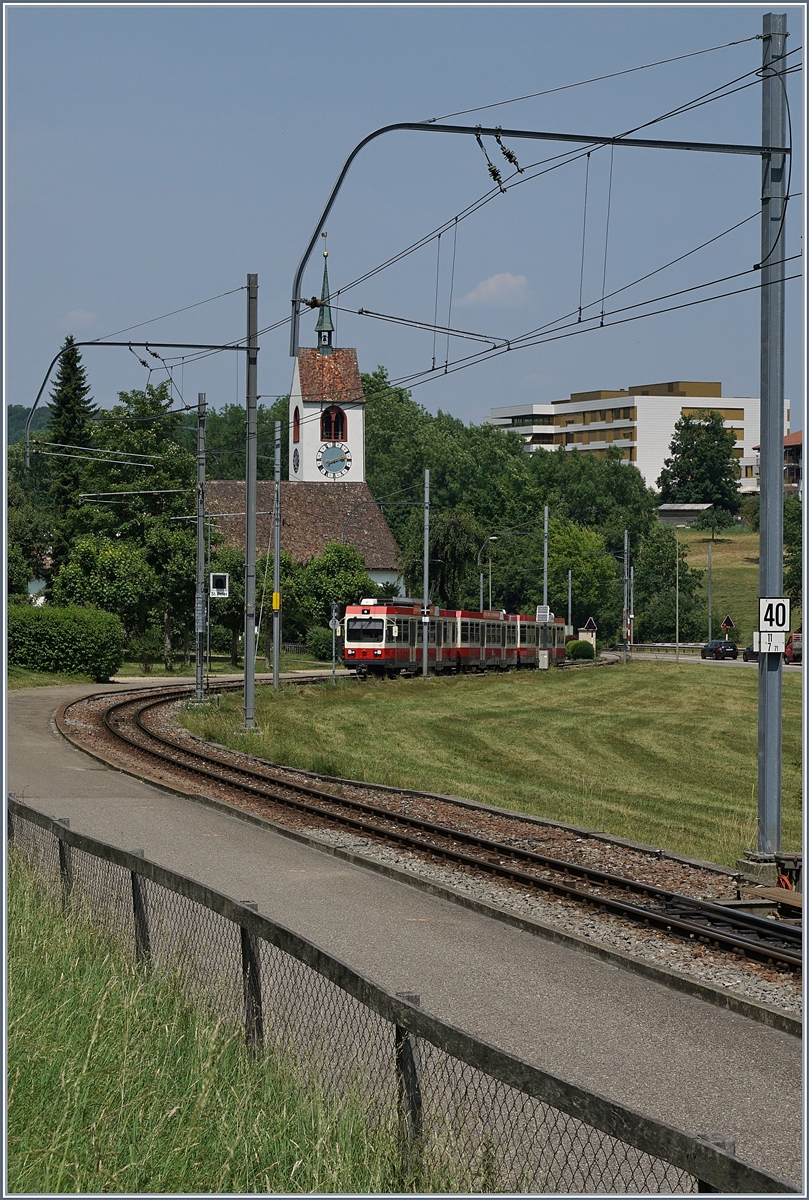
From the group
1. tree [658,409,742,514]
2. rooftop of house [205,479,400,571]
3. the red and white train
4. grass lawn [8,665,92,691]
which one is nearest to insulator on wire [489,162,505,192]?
grass lawn [8,665,92,691]

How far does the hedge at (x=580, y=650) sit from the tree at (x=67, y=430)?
31792 millimetres

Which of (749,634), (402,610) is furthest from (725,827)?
(749,634)

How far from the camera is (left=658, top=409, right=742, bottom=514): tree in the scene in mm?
168000

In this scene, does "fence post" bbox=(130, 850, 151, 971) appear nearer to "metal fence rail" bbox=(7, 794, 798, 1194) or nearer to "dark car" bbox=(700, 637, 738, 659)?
"metal fence rail" bbox=(7, 794, 798, 1194)

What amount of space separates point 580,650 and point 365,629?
3302 cm

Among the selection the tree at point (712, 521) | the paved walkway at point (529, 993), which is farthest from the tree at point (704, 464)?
the paved walkway at point (529, 993)

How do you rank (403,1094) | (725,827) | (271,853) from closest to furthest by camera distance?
(403,1094)
(271,853)
(725,827)

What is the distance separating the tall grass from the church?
239ft

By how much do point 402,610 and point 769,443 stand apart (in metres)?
43.0

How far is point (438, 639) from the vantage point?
62.3 metres

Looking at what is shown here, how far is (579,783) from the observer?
96.8ft

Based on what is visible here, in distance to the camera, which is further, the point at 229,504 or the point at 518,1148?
the point at 229,504

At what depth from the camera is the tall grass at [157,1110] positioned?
5586 millimetres

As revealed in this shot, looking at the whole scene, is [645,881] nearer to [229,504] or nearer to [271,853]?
[271,853]
